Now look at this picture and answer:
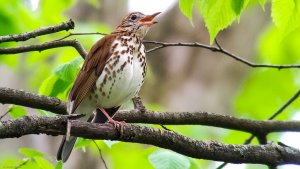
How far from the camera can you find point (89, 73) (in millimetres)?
5156

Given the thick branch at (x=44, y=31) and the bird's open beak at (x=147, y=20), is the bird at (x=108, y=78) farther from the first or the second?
the thick branch at (x=44, y=31)

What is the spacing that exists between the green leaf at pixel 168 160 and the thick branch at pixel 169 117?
1.20 feet

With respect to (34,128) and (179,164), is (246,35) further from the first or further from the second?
(34,128)

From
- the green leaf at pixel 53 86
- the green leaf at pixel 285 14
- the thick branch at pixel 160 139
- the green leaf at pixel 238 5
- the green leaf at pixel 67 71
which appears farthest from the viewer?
the green leaf at pixel 53 86

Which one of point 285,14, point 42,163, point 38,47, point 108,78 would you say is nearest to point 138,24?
point 108,78

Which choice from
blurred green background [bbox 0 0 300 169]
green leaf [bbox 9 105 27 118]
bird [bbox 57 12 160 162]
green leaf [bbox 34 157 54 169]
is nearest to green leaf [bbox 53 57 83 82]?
bird [bbox 57 12 160 162]

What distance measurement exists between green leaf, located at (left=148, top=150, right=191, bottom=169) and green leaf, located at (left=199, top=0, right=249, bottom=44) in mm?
942

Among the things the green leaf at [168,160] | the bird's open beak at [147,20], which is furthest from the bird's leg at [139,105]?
the bird's open beak at [147,20]

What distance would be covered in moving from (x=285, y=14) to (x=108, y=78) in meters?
1.74

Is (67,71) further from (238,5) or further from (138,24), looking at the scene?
(238,5)

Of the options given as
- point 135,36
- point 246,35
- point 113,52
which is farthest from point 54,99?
point 246,35

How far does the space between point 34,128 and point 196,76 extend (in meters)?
8.24

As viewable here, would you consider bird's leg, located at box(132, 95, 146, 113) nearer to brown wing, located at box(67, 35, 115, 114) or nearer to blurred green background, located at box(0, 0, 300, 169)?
brown wing, located at box(67, 35, 115, 114)

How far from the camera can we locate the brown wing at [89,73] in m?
5.05
